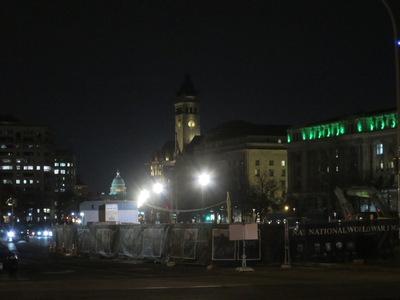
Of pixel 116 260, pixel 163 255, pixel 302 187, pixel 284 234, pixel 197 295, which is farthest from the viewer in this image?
pixel 302 187

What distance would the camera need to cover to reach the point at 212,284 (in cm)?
2828

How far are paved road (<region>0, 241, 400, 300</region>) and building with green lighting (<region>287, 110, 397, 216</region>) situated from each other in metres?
104

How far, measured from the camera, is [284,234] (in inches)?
1666

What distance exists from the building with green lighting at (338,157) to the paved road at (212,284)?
104m

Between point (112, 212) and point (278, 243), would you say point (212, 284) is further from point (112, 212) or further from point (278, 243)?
point (112, 212)

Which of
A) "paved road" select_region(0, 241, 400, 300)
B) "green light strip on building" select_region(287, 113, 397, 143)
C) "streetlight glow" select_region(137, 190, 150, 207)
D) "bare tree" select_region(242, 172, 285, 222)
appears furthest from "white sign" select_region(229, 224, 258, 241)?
"green light strip on building" select_region(287, 113, 397, 143)

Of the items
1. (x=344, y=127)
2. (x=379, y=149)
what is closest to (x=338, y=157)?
(x=344, y=127)

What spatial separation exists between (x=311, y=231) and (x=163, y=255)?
820 cm

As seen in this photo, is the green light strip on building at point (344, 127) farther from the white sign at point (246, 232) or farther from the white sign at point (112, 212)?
the white sign at point (246, 232)

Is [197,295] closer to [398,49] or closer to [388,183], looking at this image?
[398,49]

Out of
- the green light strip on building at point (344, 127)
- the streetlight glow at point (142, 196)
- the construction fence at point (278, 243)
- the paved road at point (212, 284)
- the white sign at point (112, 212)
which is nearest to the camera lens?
the paved road at point (212, 284)

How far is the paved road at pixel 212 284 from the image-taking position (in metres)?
23.8

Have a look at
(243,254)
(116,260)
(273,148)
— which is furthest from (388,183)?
(243,254)

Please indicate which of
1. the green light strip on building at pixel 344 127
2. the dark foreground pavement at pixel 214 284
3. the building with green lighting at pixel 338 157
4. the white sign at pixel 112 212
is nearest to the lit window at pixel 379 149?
the building with green lighting at pixel 338 157
